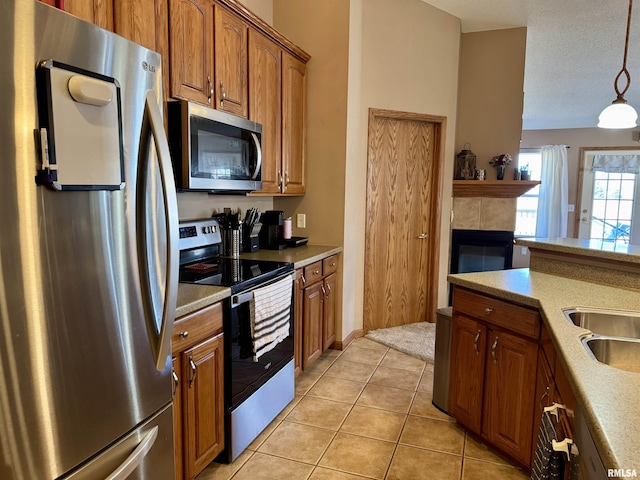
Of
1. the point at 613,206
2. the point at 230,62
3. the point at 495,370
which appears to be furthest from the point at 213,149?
the point at 613,206

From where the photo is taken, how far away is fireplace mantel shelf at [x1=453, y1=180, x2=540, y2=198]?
4.36 meters

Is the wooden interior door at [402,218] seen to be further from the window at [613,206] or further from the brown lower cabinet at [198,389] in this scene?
the window at [613,206]

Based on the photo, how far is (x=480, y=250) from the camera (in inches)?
183

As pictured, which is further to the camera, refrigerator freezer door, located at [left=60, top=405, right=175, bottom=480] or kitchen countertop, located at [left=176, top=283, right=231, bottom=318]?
kitchen countertop, located at [left=176, top=283, right=231, bottom=318]

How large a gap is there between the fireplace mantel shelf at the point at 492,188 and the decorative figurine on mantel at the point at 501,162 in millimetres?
105

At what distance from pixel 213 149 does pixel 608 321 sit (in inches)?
A: 78.7

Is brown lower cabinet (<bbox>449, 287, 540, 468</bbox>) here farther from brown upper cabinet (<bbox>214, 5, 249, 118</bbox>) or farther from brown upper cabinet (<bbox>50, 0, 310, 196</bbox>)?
brown upper cabinet (<bbox>214, 5, 249, 118</bbox>)

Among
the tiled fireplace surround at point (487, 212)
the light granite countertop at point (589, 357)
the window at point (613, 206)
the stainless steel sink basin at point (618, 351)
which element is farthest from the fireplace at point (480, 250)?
the window at point (613, 206)

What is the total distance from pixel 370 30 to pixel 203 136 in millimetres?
2279

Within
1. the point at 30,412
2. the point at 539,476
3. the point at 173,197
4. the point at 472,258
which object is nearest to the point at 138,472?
the point at 30,412

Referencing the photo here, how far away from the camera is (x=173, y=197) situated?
4.38ft

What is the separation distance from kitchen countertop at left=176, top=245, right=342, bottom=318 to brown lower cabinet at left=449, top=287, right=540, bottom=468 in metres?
1.01

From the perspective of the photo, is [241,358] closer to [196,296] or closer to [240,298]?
[240,298]

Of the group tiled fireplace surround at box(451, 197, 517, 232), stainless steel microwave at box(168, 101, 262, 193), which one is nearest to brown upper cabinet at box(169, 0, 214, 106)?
stainless steel microwave at box(168, 101, 262, 193)
